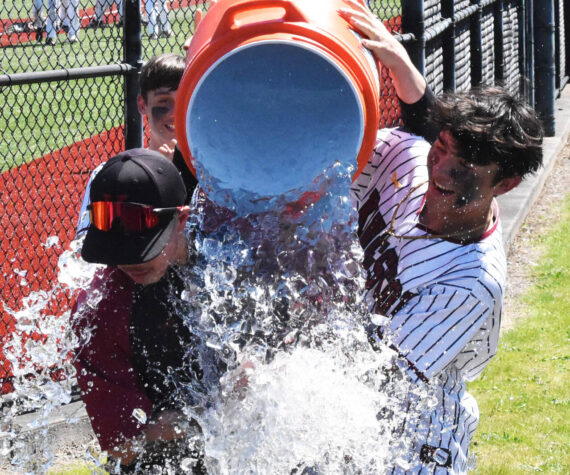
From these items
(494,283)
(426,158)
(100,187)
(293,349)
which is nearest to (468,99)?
(426,158)

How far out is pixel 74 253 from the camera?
2756 millimetres

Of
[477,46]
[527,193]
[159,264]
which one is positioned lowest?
[527,193]

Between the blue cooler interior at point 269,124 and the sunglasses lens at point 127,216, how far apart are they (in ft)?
0.60

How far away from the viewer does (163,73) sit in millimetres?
3215

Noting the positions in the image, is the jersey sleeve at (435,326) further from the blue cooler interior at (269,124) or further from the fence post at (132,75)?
the fence post at (132,75)

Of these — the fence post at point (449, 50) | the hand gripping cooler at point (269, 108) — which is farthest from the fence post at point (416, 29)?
the hand gripping cooler at point (269, 108)

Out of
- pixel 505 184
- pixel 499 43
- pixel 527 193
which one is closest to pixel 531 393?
pixel 505 184

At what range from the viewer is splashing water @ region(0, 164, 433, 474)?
2.37 m

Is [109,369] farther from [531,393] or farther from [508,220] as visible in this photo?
[508,220]

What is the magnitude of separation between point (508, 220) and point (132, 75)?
4090 millimetres

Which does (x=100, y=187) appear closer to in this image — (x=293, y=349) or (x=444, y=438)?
(x=293, y=349)

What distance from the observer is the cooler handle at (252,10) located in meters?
2.25

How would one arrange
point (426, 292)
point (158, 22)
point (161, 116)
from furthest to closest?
point (158, 22) < point (161, 116) < point (426, 292)

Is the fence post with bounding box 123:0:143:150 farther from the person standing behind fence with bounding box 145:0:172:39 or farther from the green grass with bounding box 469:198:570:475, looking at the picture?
the green grass with bounding box 469:198:570:475
